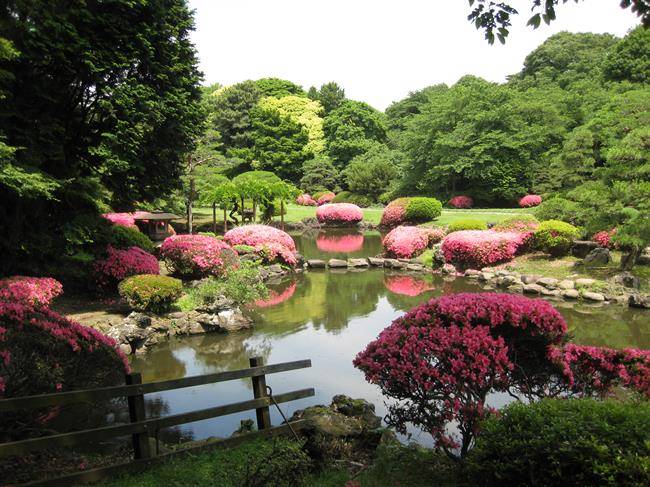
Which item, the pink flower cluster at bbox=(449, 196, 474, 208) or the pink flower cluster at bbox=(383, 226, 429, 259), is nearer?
the pink flower cluster at bbox=(383, 226, 429, 259)

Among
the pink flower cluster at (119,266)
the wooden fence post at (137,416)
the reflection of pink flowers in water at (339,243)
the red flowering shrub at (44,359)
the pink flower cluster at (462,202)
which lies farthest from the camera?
the pink flower cluster at (462,202)

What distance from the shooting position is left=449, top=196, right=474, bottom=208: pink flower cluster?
33469mm

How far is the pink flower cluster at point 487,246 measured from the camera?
17.5 m

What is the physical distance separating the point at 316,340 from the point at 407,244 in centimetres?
1160

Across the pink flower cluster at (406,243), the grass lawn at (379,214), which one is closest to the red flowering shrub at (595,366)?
the pink flower cluster at (406,243)

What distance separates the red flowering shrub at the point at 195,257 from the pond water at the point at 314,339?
5.86ft

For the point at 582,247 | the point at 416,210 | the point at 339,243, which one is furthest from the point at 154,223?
the point at 582,247

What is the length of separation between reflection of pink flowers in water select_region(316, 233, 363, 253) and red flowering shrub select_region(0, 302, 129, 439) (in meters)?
19.8

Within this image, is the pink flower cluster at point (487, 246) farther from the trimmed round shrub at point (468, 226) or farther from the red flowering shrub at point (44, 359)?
the red flowering shrub at point (44, 359)

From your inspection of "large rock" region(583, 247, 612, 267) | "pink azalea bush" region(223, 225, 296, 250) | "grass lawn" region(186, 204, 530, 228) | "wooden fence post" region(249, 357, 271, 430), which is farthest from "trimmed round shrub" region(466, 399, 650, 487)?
"grass lawn" region(186, 204, 530, 228)

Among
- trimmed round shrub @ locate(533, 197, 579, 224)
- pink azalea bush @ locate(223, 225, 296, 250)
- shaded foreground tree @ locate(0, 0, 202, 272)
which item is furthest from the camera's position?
pink azalea bush @ locate(223, 225, 296, 250)

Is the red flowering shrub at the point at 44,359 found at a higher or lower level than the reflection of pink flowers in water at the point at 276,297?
higher

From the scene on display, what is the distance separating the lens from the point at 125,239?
13.9 metres

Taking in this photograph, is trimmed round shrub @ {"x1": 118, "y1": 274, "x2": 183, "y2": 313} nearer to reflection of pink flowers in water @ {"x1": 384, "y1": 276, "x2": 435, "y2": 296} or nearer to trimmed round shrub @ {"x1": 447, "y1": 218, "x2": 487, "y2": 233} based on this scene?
reflection of pink flowers in water @ {"x1": 384, "y1": 276, "x2": 435, "y2": 296}
